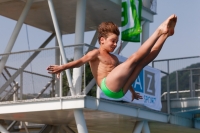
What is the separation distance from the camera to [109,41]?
6715 millimetres

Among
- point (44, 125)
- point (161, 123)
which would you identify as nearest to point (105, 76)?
point (161, 123)

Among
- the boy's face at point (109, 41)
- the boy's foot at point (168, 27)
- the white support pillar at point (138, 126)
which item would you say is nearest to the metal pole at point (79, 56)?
the white support pillar at point (138, 126)

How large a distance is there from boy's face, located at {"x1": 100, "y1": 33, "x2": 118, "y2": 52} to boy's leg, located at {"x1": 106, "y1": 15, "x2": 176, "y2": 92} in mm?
318

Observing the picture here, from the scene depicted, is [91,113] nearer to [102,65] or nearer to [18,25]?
[18,25]

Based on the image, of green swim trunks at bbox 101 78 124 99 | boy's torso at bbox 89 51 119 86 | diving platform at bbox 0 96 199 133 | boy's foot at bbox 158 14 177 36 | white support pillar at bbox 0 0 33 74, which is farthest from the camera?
white support pillar at bbox 0 0 33 74

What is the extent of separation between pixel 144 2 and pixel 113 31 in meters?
16.4

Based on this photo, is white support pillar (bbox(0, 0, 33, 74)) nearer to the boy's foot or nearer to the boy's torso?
the boy's torso

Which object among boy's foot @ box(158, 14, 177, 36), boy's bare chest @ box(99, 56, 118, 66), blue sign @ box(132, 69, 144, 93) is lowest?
blue sign @ box(132, 69, 144, 93)

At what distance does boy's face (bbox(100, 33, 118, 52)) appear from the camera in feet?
22.0

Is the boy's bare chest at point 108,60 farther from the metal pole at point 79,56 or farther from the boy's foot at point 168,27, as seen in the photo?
the metal pole at point 79,56

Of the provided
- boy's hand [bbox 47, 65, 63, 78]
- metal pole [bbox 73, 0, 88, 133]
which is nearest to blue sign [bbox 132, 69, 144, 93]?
metal pole [bbox 73, 0, 88, 133]

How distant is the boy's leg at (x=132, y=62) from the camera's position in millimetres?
6219

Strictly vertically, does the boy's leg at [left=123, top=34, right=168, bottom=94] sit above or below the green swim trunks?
above

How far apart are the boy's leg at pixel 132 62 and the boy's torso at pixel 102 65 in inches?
9.2
